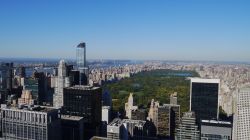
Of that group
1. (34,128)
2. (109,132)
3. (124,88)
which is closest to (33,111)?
(34,128)

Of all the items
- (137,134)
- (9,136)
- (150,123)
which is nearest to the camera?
(9,136)

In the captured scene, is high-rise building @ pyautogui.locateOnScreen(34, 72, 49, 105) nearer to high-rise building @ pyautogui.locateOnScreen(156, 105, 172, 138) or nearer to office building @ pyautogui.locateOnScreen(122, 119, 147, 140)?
office building @ pyautogui.locateOnScreen(122, 119, 147, 140)

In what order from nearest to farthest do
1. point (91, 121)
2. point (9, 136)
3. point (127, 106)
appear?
1. point (9, 136)
2. point (91, 121)
3. point (127, 106)

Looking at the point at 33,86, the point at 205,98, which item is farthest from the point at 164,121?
the point at 33,86

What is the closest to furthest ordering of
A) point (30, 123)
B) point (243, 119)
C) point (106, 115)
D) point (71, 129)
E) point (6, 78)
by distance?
1. point (30, 123)
2. point (243, 119)
3. point (71, 129)
4. point (106, 115)
5. point (6, 78)

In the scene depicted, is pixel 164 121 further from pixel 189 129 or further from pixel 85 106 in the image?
pixel 85 106

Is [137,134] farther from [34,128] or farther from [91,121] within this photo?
[34,128]

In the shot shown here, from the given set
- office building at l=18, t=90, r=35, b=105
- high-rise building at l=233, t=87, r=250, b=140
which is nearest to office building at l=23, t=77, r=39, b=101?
office building at l=18, t=90, r=35, b=105

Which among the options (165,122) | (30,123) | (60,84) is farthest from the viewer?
(60,84)
